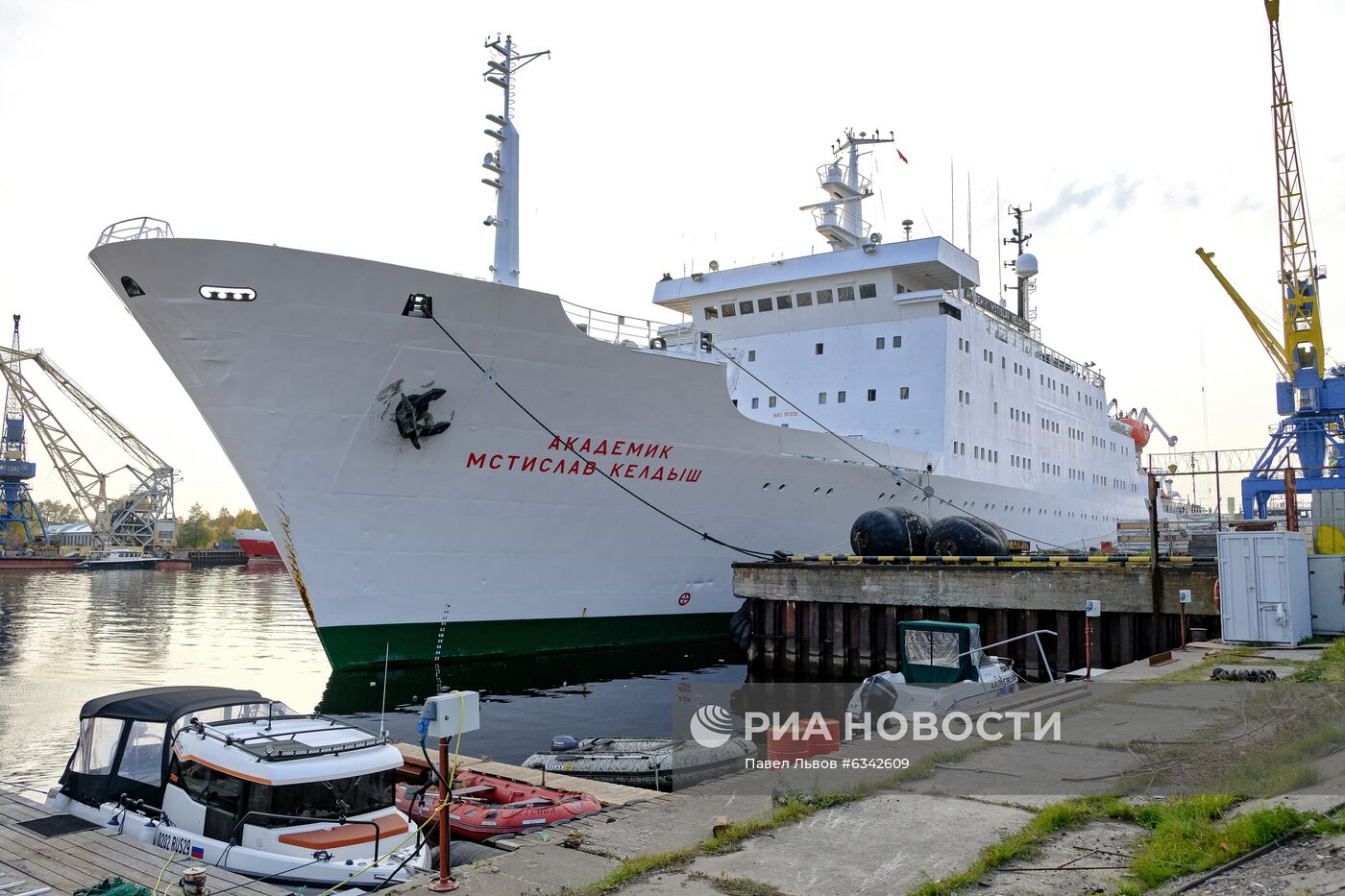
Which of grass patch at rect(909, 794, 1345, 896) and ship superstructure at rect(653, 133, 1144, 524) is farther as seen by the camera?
ship superstructure at rect(653, 133, 1144, 524)

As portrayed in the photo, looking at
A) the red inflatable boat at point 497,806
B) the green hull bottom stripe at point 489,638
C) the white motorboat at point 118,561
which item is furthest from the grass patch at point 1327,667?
the white motorboat at point 118,561

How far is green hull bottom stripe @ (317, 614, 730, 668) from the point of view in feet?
46.9

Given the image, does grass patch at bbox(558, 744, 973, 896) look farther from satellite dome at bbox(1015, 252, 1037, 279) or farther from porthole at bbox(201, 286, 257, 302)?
satellite dome at bbox(1015, 252, 1037, 279)

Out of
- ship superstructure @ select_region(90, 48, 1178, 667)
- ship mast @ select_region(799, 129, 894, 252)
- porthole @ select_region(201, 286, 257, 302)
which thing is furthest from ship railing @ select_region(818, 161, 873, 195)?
porthole @ select_region(201, 286, 257, 302)

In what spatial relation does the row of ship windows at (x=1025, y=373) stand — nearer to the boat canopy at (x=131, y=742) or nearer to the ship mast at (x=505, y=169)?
the ship mast at (x=505, y=169)

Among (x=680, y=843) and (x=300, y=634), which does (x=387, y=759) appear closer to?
(x=680, y=843)

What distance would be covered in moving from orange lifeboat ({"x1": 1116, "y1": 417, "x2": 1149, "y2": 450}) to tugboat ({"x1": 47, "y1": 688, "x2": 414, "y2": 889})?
41.8 meters

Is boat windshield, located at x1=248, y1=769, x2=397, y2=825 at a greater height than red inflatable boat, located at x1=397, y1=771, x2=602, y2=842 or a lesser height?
greater

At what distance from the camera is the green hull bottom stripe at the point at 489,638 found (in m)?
14.3

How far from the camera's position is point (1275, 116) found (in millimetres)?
44500

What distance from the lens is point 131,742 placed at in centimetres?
796

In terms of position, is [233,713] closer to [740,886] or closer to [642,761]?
[642,761]

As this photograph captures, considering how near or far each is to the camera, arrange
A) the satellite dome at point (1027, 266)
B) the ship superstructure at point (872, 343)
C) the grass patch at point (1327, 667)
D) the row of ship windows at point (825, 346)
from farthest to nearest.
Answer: the satellite dome at point (1027, 266) < the row of ship windows at point (825, 346) < the ship superstructure at point (872, 343) < the grass patch at point (1327, 667)

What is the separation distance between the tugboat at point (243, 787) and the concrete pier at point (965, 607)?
1036 cm
